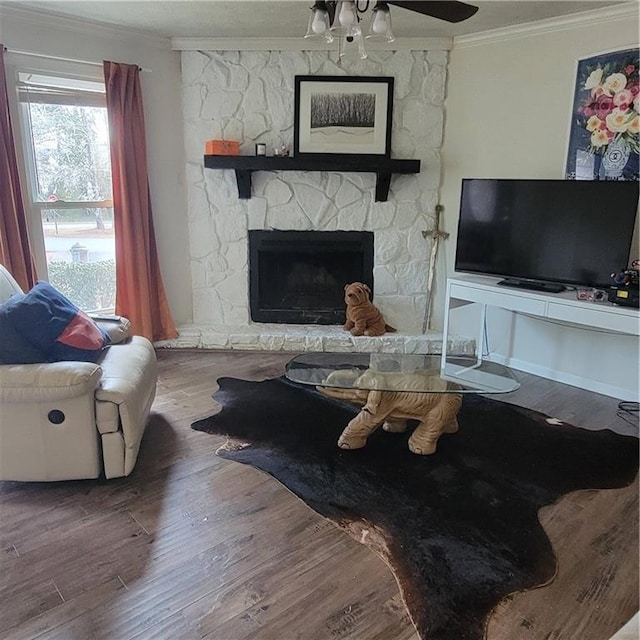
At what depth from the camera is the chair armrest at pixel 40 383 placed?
2.28 meters

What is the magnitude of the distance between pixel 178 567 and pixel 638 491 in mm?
2087

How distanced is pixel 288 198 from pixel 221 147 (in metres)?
0.66

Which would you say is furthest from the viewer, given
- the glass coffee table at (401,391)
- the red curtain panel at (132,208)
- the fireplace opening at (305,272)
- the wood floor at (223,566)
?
the fireplace opening at (305,272)

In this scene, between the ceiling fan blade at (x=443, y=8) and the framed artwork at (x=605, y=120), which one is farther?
the framed artwork at (x=605, y=120)

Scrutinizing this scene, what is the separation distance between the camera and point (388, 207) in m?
4.45

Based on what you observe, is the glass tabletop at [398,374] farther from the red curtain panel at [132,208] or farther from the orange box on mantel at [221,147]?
the orange box on mantel at [221,147]

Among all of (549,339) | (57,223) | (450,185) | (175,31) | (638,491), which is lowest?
(638,491)

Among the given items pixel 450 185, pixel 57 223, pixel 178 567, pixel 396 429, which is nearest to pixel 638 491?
pixel 396 429

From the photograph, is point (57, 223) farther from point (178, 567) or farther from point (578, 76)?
point (578, 76)

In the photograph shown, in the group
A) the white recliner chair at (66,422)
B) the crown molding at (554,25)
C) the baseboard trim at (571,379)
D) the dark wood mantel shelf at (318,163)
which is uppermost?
the crown molding at (554,25)

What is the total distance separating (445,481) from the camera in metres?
2.53

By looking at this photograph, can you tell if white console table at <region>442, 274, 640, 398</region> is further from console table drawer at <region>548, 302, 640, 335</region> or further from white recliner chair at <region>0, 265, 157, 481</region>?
white recliner chair at <region>0, 265, 157, 481</region>

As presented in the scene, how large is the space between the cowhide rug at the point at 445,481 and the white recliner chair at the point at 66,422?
56cm

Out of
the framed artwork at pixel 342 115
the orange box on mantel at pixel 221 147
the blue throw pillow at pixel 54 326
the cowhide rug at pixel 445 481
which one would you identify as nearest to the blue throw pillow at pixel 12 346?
the blue throw pillow at pixel 54 326
